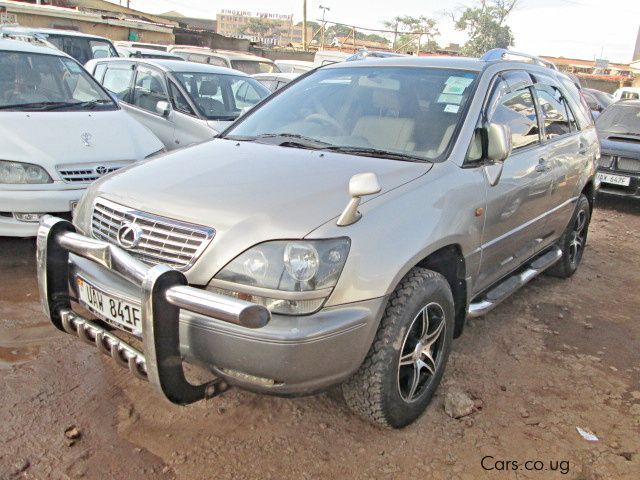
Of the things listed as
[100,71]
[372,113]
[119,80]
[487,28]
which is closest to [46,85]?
[119,80]

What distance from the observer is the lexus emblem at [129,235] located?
2.53m

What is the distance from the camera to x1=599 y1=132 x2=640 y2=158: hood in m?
8.30

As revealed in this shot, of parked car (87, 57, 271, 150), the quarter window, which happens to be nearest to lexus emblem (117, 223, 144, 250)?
the quarter window

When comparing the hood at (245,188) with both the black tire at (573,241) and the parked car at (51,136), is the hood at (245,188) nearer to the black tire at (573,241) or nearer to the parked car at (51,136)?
the parked car at (51,136)

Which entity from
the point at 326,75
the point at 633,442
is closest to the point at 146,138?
the point at 326,75

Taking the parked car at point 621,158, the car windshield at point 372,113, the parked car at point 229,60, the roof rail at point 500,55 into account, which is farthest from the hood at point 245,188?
the parked car at point 229,60

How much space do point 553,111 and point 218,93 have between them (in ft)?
14.5

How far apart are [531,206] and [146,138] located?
3384 mm

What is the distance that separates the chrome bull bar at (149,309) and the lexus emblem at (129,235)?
0.46 feet

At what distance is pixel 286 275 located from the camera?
2.29 meters

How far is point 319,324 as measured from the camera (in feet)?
7.45

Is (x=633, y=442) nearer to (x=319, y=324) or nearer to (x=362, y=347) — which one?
(x=362, y=347)

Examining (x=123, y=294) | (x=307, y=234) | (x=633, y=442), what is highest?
(x=307, y=234)

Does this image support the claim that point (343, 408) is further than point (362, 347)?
Yes
